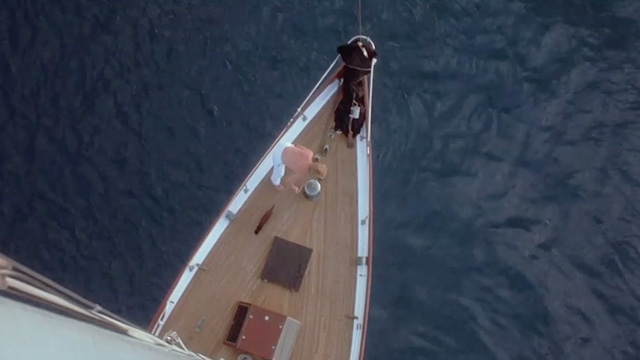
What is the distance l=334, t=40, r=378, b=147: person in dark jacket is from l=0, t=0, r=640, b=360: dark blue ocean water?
394 centimetres

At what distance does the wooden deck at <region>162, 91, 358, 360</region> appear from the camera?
1698 cm

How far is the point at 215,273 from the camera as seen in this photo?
685 inches

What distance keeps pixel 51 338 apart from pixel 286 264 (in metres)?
9.82

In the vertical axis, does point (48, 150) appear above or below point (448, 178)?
below

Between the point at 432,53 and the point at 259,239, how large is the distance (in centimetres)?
854

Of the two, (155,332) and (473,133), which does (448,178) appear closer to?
(473,133)

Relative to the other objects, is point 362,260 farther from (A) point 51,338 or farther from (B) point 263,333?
(A) point 51,338

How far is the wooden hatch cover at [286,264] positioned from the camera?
56.6 ft

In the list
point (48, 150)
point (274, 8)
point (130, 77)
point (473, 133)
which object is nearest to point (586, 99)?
point (473, 133)

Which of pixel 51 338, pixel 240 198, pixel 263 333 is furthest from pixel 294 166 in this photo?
pixel 51 338

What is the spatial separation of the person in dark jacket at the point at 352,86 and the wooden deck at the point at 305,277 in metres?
0.41

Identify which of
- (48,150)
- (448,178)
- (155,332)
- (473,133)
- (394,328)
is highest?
(473,133)

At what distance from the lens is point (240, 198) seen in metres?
18.0

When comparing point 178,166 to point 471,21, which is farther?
point 471,21
